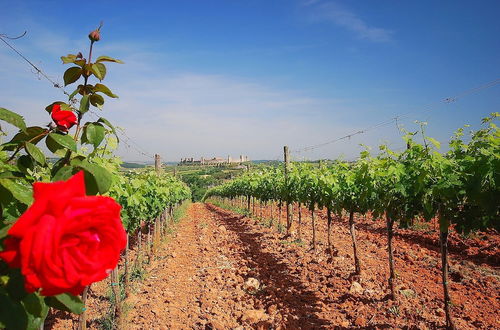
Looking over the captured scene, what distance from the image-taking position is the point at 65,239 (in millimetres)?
596

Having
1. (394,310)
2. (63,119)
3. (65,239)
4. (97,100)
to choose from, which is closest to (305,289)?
(394,310)

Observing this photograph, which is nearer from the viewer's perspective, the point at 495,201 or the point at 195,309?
the point at 495,201

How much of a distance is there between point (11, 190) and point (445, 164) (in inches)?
186

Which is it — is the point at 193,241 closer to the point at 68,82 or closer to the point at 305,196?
the point at 305,196

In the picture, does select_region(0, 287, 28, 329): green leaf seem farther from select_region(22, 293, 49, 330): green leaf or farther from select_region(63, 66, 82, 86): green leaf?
select_region(63, 66, 82, 86): green leaf

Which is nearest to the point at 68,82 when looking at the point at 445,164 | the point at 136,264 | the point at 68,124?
the point at 68,124

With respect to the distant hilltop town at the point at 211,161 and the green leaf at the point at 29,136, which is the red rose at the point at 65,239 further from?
the distant hilltop town at the point at 211,161

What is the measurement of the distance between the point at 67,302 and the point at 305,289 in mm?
6587

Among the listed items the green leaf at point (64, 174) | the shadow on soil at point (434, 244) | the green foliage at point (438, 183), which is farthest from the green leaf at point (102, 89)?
the shadow on soil at point (434, 244)

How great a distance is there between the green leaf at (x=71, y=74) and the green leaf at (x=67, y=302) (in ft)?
2.84

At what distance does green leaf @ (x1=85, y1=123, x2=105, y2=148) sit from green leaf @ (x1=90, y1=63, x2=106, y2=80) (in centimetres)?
19

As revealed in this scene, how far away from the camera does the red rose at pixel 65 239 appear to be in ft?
1.82

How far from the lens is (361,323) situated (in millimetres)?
5082

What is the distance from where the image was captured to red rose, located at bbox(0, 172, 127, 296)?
21.9 inches
